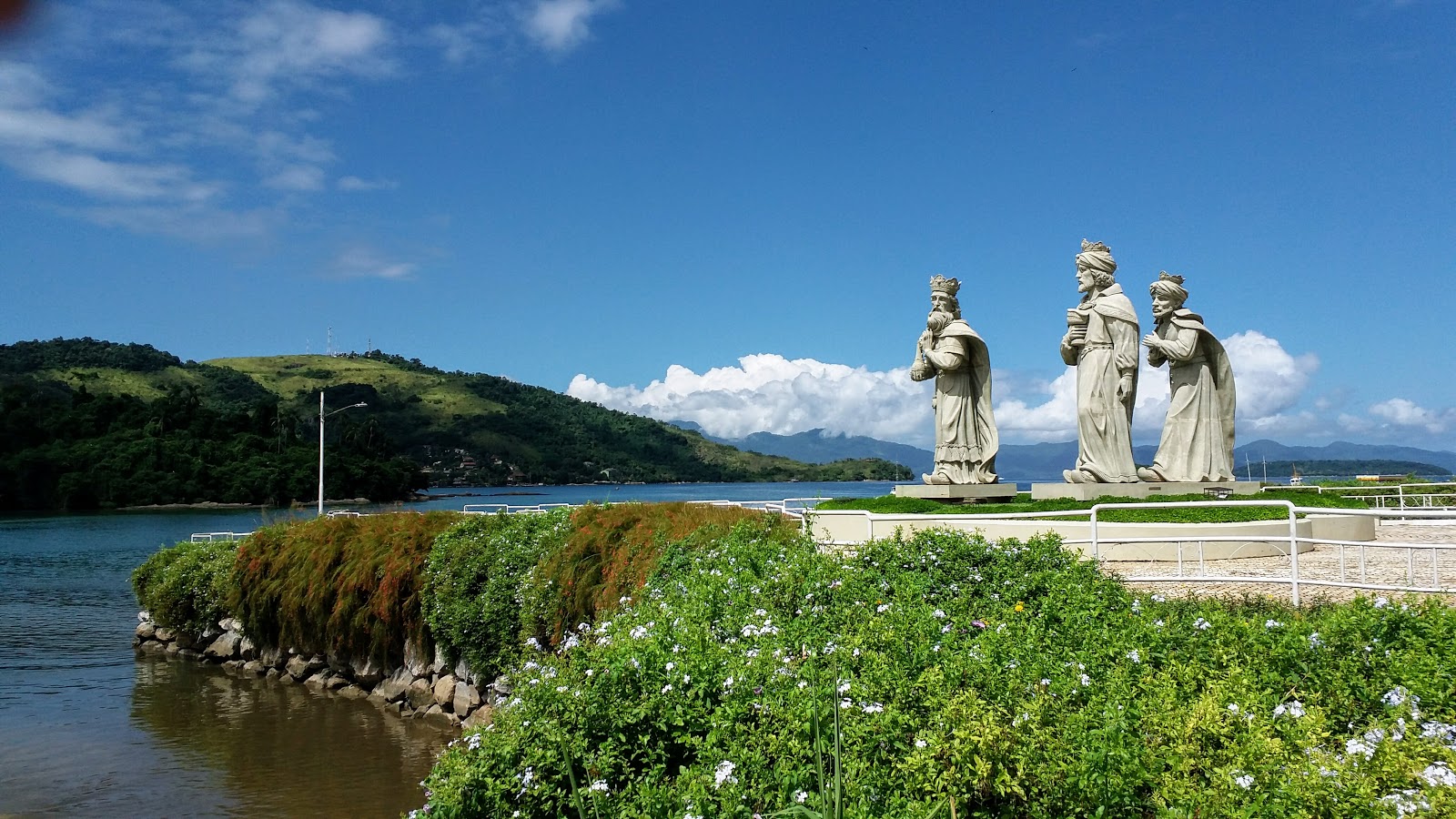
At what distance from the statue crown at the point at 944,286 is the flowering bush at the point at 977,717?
555 inches

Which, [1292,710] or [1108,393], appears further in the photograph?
[1108,393]

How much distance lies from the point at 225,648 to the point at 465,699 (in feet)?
35.6

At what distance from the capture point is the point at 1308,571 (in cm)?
1219

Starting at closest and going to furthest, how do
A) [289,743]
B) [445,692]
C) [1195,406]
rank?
[289,743], [445,692], [1195,406]

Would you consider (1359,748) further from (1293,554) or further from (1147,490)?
(1147,490)

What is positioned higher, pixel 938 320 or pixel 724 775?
pixel 938 320

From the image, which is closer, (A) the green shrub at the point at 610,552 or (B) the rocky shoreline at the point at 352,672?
(A) the green shrub at the point at 610,552

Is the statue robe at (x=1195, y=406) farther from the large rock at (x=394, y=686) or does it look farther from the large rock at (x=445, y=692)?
the large rock at (x=394, y=686)

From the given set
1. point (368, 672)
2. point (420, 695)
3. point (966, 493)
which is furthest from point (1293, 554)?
point (368, 672)

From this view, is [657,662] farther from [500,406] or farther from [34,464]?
[500,406]

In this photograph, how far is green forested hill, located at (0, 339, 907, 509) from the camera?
3189 inches

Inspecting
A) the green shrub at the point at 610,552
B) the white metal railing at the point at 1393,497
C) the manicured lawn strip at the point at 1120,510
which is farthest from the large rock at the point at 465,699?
the white metal railing at the point at 1393,497

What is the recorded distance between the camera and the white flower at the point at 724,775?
4.49 meters

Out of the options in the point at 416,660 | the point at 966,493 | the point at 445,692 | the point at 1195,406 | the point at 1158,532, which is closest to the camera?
the point at 1158,532
